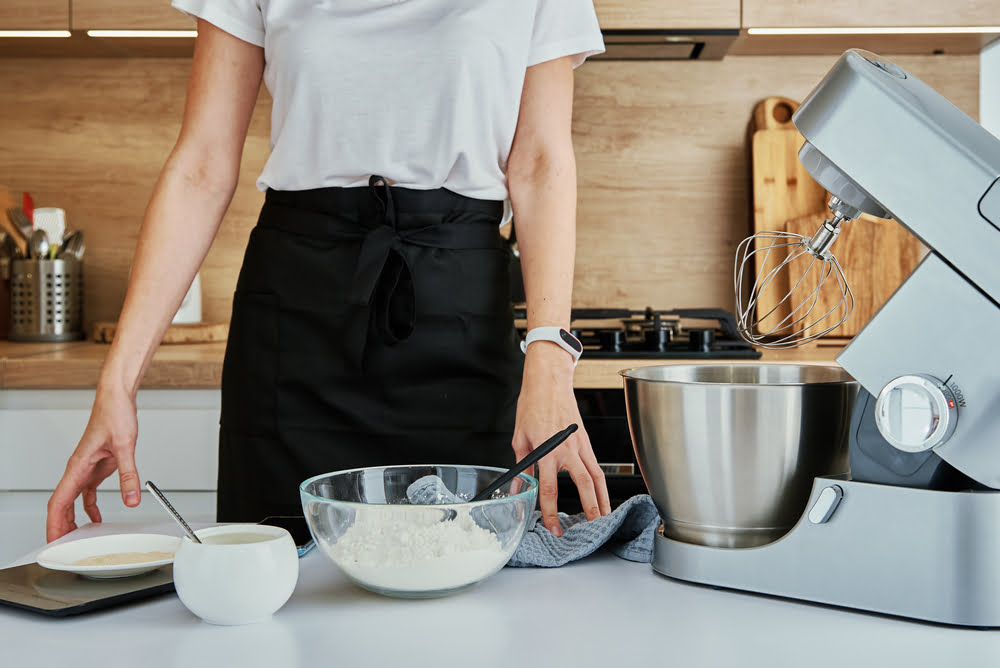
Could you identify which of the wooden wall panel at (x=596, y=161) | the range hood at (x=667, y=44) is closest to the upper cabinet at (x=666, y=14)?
the range hood at (x=667, y=44)

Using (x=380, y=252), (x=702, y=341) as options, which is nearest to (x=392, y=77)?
(x=380, y=252)

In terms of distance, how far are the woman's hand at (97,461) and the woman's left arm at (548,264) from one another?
36 cm

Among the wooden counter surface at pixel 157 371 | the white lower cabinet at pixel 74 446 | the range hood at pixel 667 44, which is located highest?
the range hood at pixel 667 44

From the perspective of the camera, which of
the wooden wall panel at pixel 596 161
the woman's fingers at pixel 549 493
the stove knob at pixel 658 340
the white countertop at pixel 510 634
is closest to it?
the white countertop at pixel 510 634

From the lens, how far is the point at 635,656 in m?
0.49

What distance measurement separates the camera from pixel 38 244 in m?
2.09

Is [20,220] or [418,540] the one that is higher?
[20,220]

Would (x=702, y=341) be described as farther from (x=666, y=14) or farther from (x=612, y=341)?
(x=666, y=14)

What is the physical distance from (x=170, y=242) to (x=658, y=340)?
1092 millimetres

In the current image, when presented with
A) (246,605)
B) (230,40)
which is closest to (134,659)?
(246,605)

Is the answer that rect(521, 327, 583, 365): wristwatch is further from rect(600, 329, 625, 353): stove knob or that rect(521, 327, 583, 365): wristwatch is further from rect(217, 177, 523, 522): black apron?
rect(600, 329, 625, 353): stove knob

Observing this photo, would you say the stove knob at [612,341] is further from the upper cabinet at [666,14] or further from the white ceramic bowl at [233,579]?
the white ceramic bowl at [233,579]

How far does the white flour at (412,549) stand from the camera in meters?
0.56

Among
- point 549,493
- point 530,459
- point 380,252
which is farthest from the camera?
point 380,252
